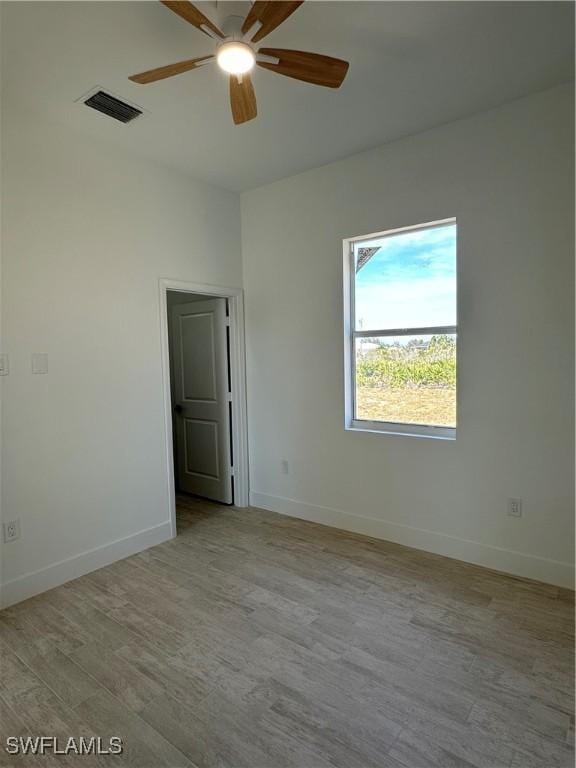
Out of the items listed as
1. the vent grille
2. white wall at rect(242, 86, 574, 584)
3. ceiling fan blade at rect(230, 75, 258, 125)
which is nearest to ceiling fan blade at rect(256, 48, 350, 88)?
ceiling fan blade at rect(230, 75, 258, 125)

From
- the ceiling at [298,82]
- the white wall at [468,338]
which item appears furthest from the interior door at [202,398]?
the ceiling at [298,82]

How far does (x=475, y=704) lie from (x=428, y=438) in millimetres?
1667

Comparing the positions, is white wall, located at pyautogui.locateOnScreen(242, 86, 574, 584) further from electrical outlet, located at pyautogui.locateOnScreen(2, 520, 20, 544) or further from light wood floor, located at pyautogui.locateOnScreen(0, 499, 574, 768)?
electrical outlet, located at pyautogui.locateOnScreen(2, 520, 20, 544)

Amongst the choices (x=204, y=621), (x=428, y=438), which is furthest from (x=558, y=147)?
(x=204, y=621)

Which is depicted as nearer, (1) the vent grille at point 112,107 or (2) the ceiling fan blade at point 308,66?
(2) the ceiling fan blade at point 308,66

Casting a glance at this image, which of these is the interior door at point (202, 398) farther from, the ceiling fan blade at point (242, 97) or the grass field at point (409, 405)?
the ceiling fan blade at point (242, 97)

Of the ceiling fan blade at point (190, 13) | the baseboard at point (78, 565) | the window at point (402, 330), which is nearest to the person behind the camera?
the ceiling fan blade at point (190, 13)

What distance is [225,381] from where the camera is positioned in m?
4.24

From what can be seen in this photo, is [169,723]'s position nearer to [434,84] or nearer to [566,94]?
[434,84]

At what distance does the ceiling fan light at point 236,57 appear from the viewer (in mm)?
1795

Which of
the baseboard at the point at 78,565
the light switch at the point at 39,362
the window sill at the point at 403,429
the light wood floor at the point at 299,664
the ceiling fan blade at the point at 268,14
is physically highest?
the ceiling fan blade at the point at 268,14

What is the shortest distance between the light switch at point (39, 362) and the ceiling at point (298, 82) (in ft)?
4.95

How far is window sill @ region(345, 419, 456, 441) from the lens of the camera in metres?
3.16

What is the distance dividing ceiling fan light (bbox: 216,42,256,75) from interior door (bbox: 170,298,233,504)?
2424 millimetres
